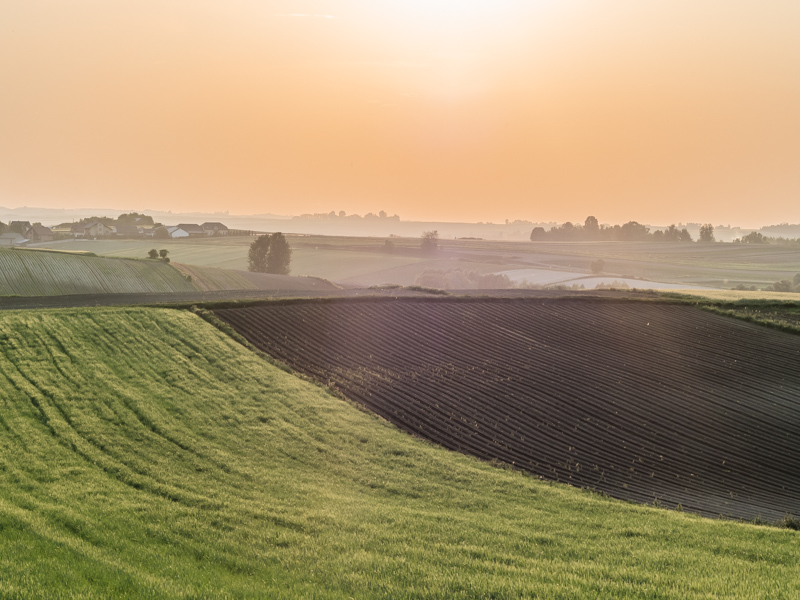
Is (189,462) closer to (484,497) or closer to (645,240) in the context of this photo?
(484,497)

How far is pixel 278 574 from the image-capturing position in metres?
10.3

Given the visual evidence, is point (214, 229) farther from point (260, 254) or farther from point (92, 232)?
point (260, 254)

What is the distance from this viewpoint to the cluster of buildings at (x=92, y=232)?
140 m

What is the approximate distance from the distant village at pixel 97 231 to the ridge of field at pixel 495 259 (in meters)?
10.4

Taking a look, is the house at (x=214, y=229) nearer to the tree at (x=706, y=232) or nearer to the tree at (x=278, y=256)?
the tree at (x=278, y=256)

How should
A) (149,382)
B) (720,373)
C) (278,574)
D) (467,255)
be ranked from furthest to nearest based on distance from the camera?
(467,255) < (720,373) < (149,382) < (278,574)

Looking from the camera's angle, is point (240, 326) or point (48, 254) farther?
point (48, 254)

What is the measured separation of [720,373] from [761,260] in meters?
127

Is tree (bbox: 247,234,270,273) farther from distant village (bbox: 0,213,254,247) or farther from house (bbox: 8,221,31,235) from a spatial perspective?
house (bbox: 8,221,31,235)

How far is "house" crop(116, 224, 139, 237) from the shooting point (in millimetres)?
154000

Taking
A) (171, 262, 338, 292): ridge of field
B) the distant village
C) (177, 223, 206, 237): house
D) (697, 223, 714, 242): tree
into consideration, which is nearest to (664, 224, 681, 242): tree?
(697, 223, 714, 242): tree

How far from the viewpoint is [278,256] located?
334ft

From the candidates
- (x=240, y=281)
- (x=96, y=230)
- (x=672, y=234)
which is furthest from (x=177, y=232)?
(x=672, y=234)

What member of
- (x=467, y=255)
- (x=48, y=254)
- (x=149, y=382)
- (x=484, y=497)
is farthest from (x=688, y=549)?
(x=467, y=255)
